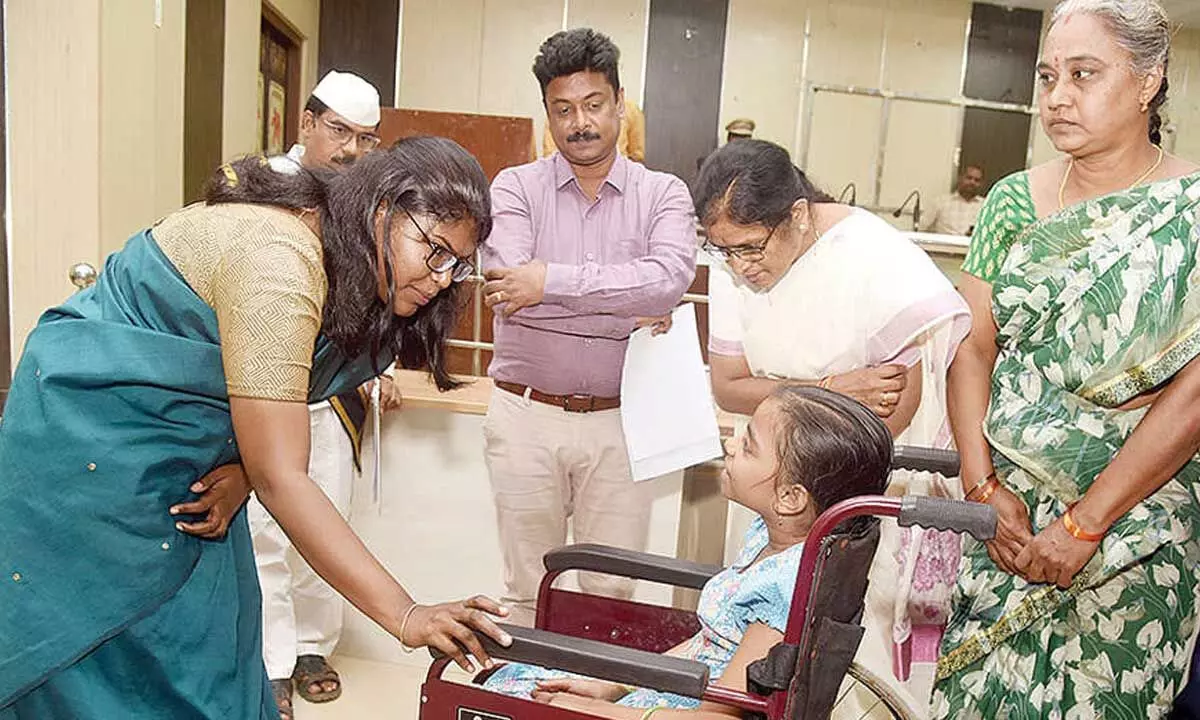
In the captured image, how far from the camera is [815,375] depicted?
1.76m

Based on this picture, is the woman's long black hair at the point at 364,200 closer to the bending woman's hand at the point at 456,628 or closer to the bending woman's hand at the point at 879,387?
the bending woman's hand at the point at 456,628

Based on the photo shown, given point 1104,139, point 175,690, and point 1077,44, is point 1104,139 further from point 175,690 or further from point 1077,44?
point 175,690

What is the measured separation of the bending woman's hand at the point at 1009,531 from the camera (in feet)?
4.53

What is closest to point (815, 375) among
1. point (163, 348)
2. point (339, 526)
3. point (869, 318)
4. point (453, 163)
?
point (869, 318)

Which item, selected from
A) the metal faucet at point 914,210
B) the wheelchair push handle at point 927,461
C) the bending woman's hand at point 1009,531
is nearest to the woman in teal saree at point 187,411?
the wheelchair push handle at point 927,461

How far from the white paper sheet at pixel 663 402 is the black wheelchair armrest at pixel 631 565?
68 cm

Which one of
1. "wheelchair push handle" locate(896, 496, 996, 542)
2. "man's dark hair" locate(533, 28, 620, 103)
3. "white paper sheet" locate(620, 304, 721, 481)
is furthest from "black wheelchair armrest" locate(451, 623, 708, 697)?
"man's dark hair" locate(533, 28, 620, 103)

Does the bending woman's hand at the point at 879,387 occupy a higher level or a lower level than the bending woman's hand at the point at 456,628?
higher

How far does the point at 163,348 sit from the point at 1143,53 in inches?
52.2

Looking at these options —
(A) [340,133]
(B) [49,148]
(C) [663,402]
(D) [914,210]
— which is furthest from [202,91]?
(D) [914,210]

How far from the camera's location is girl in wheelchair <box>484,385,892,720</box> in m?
1.24

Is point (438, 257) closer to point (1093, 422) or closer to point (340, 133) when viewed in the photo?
point (1093, 422)

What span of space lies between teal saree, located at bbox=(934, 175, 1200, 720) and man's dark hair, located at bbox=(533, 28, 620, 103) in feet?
3.19

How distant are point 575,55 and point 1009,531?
48.8 inches
